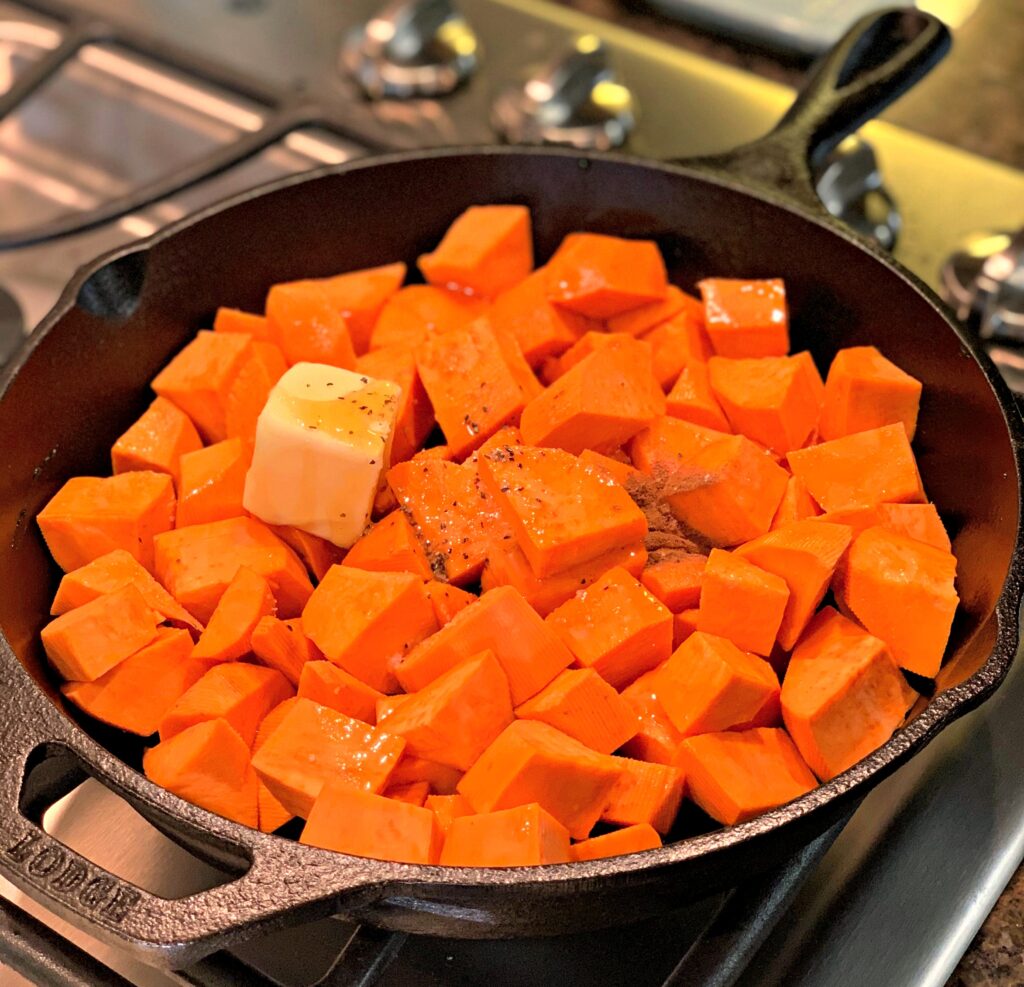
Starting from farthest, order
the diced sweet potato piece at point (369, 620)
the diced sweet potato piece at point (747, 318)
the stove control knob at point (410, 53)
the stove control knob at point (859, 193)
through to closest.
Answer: the stove control knob at point (410, 53)
the stove control knob at point (859, 193)
the diced sweet potato piece at point (747, 318)
the diced sweet potato piece at point (369, 620)

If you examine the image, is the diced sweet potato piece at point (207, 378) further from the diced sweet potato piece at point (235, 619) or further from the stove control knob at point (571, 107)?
the stove control knob at point (571, 107)

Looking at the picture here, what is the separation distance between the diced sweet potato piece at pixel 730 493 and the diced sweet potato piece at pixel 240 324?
0.48 metres

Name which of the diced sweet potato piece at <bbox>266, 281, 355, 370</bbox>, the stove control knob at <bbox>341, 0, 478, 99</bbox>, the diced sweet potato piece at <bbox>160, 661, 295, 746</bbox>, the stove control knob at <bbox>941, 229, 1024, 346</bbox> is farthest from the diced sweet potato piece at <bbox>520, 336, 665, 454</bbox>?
the stove control knob at <bbox>341, 0, 478, 99</bbox>

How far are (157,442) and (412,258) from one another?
0.39 m

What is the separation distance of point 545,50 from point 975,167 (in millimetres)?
672

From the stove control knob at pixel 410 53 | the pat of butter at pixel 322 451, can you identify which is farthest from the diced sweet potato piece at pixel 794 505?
the stove control knob at pixel 410 53

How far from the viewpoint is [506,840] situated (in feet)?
2.73

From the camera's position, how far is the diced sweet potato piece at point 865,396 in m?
1.14

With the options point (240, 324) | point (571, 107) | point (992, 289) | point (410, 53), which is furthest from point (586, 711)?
point (410, 53)

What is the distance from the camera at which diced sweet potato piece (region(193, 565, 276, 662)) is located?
994 millimetres

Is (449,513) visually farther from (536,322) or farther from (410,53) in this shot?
(410,53)

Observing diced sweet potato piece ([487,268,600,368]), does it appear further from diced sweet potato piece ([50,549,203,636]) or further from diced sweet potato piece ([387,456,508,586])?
diced sweet potato piece ([50,549,203,636])

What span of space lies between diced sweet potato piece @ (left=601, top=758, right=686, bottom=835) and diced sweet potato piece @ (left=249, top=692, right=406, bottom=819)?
0.17 meters

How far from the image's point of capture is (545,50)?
71.8 inches
